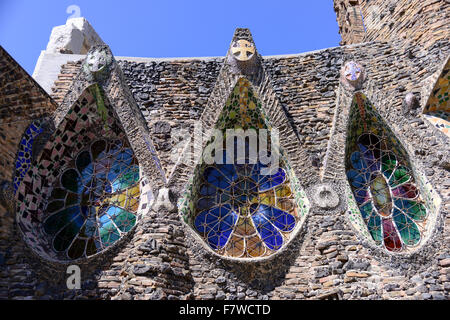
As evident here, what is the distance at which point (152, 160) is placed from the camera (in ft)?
18.8

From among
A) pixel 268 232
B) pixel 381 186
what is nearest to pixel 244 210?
pixel 268 232

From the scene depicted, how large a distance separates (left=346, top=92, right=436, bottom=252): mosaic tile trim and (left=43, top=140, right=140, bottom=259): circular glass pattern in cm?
268

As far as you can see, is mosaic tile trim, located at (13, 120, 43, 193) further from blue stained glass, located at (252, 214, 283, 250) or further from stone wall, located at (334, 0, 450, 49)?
stone wall, located at (334, 0, 450, 49)

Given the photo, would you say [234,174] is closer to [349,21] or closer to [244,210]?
[244,210]

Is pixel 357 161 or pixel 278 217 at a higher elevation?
pixel 357 161

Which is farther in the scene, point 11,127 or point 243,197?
point 243,197

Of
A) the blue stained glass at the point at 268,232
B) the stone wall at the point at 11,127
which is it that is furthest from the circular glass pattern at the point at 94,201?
the blue stained glass at the point at 268,232

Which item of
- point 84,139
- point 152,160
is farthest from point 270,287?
point 84,139

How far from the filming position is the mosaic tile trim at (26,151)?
18.5ft

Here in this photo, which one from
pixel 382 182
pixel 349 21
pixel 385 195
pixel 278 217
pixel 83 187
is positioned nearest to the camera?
pixel 278 217

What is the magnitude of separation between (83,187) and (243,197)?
6.65 ft

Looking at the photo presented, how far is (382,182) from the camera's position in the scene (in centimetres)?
591

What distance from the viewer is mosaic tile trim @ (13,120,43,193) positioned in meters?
5.63

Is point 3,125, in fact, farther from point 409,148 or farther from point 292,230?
point 409,148
